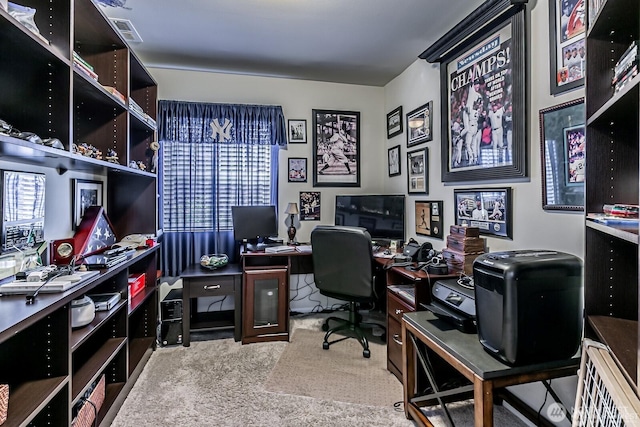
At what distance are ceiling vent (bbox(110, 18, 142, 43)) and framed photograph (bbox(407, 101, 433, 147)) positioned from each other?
7.86 feet

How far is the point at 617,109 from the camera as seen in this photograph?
3.70 feet

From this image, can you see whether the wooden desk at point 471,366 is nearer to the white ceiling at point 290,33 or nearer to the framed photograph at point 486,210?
the framed photograph at point 486,210

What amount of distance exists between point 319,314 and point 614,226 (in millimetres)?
2996

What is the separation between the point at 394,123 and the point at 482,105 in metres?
1.38

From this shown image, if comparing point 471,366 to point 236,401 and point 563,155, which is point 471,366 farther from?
point 236,401

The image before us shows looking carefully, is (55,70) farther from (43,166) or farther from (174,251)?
(174,251)

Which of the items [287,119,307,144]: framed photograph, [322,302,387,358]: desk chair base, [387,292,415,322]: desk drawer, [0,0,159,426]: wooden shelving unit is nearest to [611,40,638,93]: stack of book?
[387,292,415,322]: desk drawer

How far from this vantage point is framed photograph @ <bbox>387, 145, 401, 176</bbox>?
3.51m

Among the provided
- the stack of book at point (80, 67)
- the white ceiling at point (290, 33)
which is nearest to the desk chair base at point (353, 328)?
the white ceiling at point (290, 33)

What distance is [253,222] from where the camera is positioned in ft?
10.9

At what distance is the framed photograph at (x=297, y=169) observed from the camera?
3.65 metres

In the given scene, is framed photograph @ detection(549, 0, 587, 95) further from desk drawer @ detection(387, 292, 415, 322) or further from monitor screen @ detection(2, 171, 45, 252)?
monitor screen @ detection(2, 171, 45, 252)

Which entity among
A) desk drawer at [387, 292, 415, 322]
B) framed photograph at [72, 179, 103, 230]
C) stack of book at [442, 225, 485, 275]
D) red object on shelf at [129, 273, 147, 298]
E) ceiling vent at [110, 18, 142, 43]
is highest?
ceiling vent at [110, 18, 142, 43]

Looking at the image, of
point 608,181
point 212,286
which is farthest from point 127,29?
point 608,181
